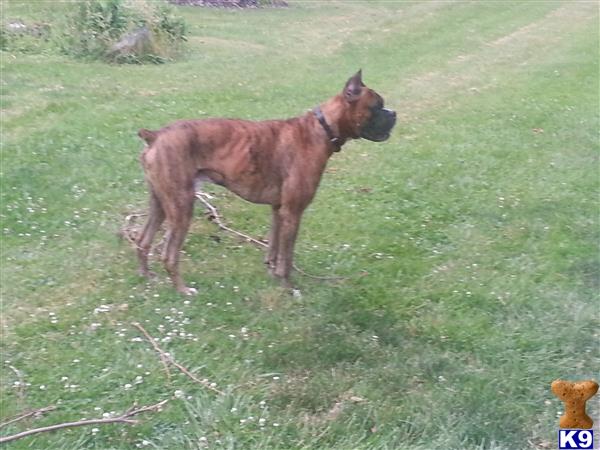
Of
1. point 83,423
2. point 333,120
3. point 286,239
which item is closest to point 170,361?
point 83,423

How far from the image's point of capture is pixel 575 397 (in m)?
2.57

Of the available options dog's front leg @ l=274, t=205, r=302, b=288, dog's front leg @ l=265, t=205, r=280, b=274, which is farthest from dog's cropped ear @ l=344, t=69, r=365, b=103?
dog's front leg @ l=265, t=205, r=280, b=274

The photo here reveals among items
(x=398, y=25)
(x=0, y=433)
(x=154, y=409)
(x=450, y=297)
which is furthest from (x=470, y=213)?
(x=398, y=25)

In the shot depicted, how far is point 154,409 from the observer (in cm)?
467

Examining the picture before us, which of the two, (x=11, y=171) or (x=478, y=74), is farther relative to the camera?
(x=478, y=74)

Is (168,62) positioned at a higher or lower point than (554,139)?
lower

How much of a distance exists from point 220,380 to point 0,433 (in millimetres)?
1275

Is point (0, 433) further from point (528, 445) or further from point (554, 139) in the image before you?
point (554, 139)

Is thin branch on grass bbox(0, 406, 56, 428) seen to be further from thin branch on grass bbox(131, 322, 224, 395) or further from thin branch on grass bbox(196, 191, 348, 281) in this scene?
thin branch on grass bbox(196, 191, 348, 281)

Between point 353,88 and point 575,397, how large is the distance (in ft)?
12.6

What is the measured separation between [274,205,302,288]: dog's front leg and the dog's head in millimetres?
755

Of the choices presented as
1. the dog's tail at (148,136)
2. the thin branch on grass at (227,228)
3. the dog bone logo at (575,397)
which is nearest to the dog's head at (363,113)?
the thin branch on grass at (227,228)

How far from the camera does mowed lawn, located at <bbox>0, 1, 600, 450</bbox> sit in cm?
466

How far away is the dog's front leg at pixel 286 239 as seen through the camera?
6.17 meters
